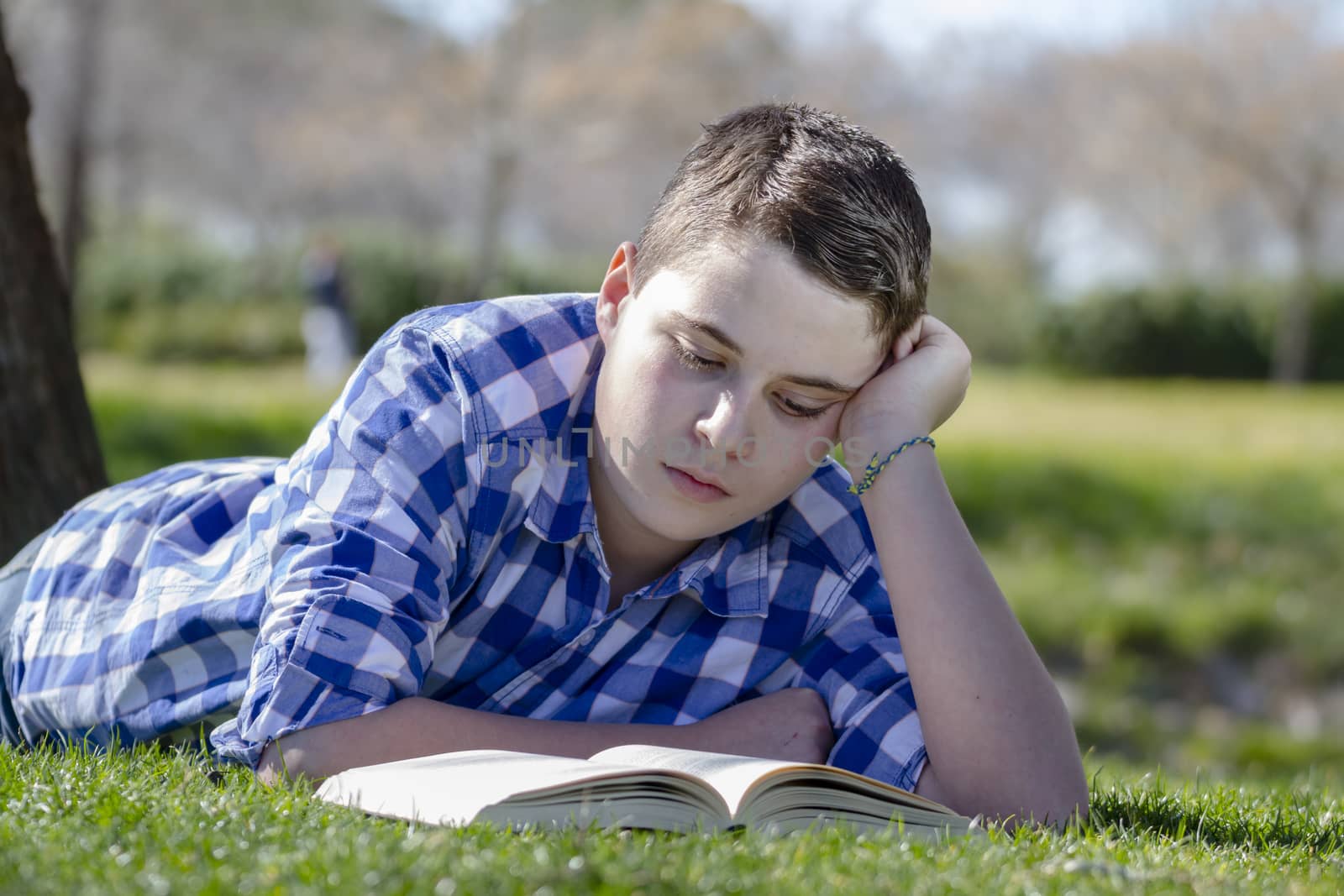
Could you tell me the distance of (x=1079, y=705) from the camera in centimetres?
789

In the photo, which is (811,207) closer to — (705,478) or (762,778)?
(705,478)

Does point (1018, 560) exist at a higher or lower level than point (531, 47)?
lower

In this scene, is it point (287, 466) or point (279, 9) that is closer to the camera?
point (287, 466)

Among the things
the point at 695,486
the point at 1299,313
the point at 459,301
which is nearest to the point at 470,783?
the point at 695,486

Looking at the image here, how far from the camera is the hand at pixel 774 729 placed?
8.43ft

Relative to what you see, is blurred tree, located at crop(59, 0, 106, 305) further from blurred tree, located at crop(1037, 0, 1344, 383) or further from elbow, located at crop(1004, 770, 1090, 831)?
blurred tree, located at crop(1037, 0, 1344, 383)

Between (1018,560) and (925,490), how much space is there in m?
6.83

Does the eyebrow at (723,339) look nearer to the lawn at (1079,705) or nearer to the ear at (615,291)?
the ear at (615,291)

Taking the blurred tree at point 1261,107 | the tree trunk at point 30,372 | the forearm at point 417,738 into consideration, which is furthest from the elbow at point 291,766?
the blurred tree at point 1261,107

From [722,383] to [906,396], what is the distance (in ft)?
1.62

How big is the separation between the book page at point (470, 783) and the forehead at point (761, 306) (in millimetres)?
808

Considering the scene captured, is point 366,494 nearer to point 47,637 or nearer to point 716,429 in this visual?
point 716,429

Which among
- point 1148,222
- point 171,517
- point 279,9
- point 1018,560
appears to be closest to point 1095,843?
point 171,517

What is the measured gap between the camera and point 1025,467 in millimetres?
10523
